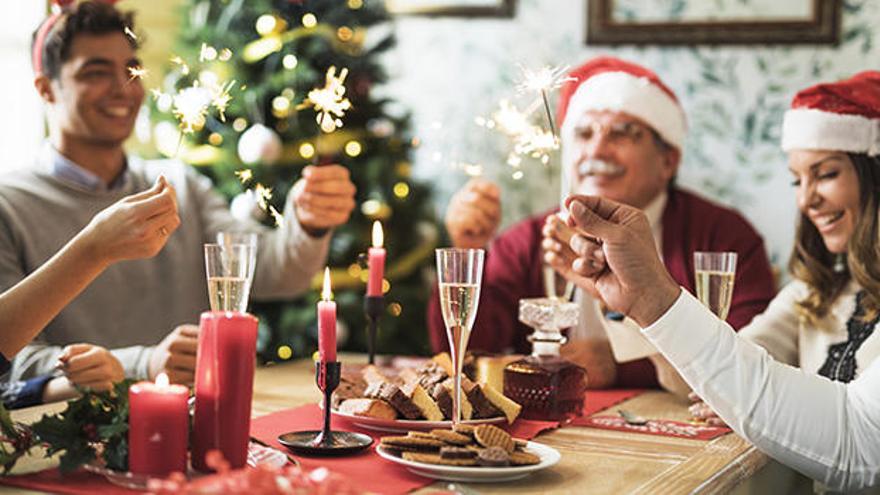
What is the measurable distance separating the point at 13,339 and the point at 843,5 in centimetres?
280

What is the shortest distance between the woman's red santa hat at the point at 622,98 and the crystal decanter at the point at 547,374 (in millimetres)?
933

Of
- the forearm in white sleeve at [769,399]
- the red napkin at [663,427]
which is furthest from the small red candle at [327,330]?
the red napkin at [663,427]

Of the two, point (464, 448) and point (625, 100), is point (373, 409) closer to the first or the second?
point (464, 448)

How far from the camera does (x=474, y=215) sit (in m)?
2.68

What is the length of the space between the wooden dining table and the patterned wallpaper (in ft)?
5.59

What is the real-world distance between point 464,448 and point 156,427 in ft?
1.39

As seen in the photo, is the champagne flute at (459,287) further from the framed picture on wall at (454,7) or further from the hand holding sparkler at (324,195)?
the framed picture on wall at (454,7)

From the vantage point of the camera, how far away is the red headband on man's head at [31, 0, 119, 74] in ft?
A: 8.47

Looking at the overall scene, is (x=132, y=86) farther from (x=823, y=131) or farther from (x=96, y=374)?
(x=823, y=131)

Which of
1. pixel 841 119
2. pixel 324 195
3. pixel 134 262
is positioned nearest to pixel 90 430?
pixel 324 195

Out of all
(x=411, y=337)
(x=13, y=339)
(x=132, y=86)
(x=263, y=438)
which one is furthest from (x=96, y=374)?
(x=411, y=337)

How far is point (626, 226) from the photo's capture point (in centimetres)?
161

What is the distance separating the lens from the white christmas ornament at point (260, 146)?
325 cm

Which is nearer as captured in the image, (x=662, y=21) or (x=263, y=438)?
(x=263, y=438)
